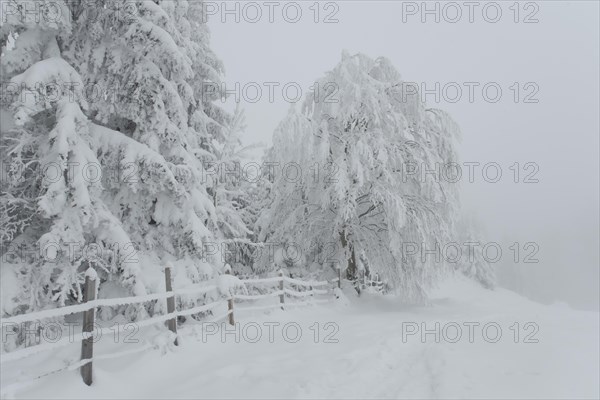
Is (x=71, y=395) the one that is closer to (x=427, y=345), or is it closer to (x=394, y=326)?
(x=427, y=345)

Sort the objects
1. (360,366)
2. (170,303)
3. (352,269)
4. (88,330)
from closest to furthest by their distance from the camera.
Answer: (88,330) → (360,366) → (170,303) → (352,269)

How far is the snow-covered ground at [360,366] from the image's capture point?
18.0 feet

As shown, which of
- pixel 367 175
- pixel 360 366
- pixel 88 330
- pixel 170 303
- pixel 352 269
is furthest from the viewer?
pixel 352 269

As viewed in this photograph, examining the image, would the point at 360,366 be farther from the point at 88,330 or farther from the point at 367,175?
the point at 367,175

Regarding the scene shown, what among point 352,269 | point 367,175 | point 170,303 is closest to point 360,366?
point 170,303

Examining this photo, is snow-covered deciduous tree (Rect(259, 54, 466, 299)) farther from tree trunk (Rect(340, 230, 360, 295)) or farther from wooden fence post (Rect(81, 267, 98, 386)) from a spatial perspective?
wooden fence post (Rect(81, 267, 98, 386))

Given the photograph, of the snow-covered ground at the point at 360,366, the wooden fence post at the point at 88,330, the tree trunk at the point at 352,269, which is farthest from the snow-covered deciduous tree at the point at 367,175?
the wooden fence post at the point at 88,330

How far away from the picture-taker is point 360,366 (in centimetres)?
654

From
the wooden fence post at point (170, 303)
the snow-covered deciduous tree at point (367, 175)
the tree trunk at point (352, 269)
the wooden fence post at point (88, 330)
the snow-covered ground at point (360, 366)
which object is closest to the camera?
the snow-covered ground at point (360, 366)

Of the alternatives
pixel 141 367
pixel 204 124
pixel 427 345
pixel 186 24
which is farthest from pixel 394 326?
pixel 186 24

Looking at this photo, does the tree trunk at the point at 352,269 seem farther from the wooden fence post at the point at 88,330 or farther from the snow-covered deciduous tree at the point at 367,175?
the wooden fence post at the point at 88,330

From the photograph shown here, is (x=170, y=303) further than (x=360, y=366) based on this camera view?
Yes

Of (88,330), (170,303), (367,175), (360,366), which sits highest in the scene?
A: (367,175)

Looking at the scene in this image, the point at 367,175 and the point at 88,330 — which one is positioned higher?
the point at 367,175
